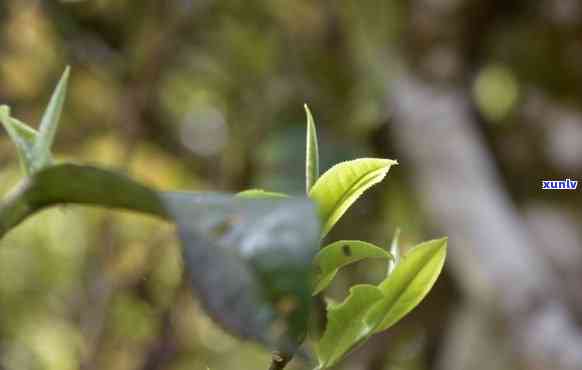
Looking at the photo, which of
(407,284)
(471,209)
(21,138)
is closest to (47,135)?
(21,138)

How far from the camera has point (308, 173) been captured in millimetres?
266

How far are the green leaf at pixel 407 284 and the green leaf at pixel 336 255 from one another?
2cm

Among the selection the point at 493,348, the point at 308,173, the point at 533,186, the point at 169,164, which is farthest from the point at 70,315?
the point at 308,173

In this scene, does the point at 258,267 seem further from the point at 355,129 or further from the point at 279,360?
Answer: the point at 355,129

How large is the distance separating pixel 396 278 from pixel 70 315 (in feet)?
2.69

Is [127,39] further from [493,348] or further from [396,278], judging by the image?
[396,278]

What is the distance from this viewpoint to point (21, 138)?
255 millimetres

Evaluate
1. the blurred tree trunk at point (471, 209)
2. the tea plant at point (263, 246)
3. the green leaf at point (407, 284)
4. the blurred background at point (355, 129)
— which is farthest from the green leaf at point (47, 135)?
the blurred tree trunk at point (471, 209)

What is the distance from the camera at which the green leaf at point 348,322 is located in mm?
247

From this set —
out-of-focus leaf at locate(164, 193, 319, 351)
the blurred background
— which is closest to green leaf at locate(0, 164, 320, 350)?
out-of-focus leaf at locate(164, 193, 319, 351)

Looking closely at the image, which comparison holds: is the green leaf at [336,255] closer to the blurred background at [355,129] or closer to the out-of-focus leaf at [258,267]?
the out-of-focus leaf at [258,267]

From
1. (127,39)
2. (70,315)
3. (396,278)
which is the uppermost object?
(396,278)

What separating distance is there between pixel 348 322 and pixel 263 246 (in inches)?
3.0

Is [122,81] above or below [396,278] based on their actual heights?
below
